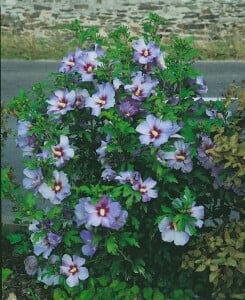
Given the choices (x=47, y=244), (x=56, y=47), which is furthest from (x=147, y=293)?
(x=56, y=47)

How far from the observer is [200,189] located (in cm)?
359

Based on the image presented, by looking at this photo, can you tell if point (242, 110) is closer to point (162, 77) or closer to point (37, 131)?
point (162, 77)

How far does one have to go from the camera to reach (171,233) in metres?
3.41

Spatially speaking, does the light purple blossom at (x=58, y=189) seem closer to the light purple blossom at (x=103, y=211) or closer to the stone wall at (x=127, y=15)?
the light purple blossom at (x=103, y=211)

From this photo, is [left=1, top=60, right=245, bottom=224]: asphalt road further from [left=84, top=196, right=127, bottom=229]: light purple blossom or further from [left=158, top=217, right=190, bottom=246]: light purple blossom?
[left=84, top=196, right=127, bottom=229]: light purple blossom

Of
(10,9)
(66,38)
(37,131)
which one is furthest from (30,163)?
(10,9)

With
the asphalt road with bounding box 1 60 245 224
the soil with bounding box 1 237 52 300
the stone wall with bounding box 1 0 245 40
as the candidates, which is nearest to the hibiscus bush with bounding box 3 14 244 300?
the soil with bounding box 1 237 52 300

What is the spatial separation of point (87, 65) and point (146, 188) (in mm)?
745

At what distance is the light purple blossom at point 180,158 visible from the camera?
342cm

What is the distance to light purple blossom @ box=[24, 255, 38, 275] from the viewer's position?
3805 mm

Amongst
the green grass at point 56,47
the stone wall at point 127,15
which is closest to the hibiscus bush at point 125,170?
the green grass at point 56,47

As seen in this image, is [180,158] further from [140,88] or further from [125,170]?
[140,88]

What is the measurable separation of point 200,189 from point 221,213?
9.0 inches

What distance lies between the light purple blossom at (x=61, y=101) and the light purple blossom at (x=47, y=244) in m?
0.63
